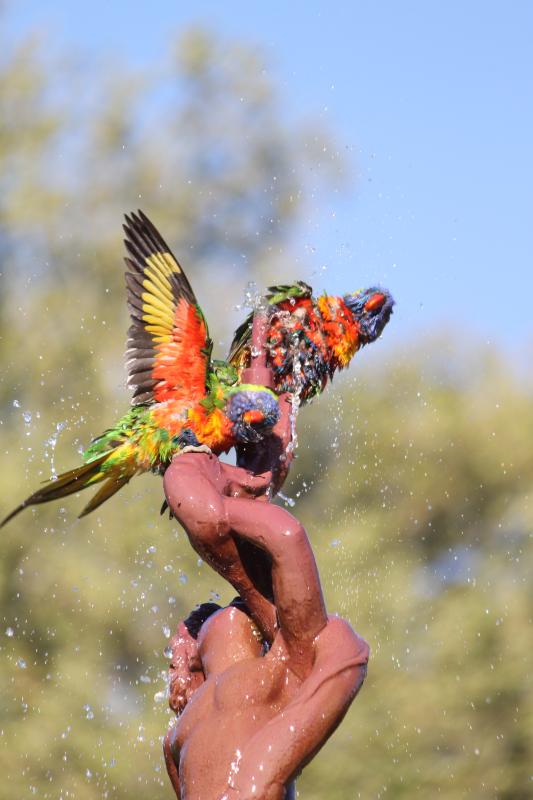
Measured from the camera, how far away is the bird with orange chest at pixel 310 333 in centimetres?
369

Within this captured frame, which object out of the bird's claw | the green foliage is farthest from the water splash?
the bird's claw

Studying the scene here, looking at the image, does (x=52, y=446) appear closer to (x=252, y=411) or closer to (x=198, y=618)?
(x=198, y=618)

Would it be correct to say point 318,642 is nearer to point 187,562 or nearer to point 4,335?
point 187,562

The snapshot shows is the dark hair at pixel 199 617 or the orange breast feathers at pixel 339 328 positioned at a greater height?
the orange breast feathers at pixel 339 328

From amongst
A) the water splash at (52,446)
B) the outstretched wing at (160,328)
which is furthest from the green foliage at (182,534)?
the outstretched wing at (160,328)

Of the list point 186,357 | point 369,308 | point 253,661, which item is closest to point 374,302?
point 369,308

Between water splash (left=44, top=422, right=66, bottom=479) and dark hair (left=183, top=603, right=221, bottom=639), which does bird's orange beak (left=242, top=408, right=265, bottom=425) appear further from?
water splash (left=44, top=422, right=66, bottom=479)

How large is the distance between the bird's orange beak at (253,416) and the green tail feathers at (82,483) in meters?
0.43

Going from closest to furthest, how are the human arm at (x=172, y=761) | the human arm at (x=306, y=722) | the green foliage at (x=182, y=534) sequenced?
the human arm at (x=306, y=722), the human arm at (x=172, y=761), the green foliage at (x=182, y=534)

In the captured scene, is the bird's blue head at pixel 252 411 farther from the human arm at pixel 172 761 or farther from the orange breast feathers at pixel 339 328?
the human arm at pixel 172 761

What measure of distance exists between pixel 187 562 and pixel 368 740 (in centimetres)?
147

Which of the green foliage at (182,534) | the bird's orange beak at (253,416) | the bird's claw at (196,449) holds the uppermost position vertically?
the green foliage at (182,534)

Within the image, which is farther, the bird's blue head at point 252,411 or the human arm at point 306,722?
the bird's blue head at point 252,411

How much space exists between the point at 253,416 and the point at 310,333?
1.37ft
